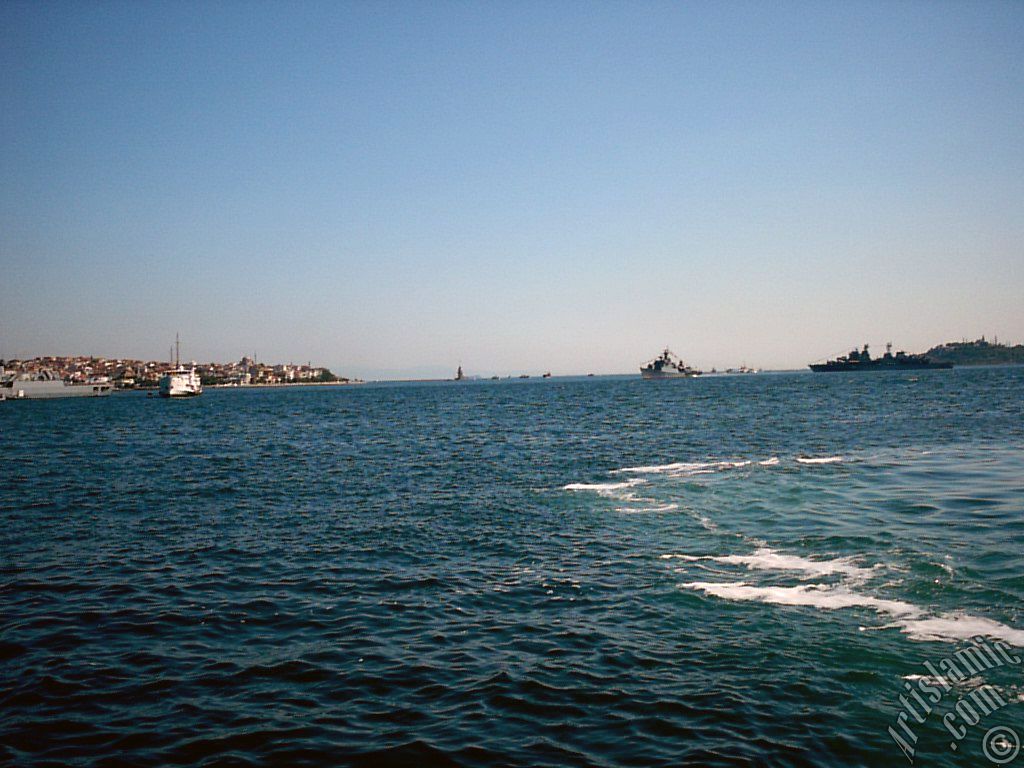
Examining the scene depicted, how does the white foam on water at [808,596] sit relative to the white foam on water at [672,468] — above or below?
below

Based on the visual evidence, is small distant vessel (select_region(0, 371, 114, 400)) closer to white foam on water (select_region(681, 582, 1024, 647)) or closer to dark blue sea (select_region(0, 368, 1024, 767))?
dark blue sea (select_region(0, 368, 1024, 767))

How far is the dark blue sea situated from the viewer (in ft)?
31.6

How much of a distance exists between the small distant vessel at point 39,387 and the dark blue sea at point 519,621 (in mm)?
177638

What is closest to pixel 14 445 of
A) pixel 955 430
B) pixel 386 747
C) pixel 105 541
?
pixel 105 541

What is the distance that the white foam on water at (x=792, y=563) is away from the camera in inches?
684

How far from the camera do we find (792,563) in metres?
18.2

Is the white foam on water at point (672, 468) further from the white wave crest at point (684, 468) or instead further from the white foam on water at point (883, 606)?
the white foam on water at point (883, 606)

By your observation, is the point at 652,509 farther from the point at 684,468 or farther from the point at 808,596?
the point at 684,468

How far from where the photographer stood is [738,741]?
30.7ft

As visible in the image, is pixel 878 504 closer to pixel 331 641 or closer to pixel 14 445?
pixel 331 641

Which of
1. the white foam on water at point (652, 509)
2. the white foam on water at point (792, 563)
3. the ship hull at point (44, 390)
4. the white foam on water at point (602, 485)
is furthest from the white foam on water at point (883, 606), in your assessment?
the ship hull at point (44, 390)

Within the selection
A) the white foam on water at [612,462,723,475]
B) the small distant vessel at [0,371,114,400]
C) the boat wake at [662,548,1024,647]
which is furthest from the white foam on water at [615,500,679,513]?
the small distant vessel at [0,371,114,400]

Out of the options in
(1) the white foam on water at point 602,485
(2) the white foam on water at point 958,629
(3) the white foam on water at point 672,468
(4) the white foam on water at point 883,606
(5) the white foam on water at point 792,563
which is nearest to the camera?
(2) the white foam on water at point 958,629

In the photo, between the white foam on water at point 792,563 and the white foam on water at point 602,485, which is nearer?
the white foam on water at point 792,563
